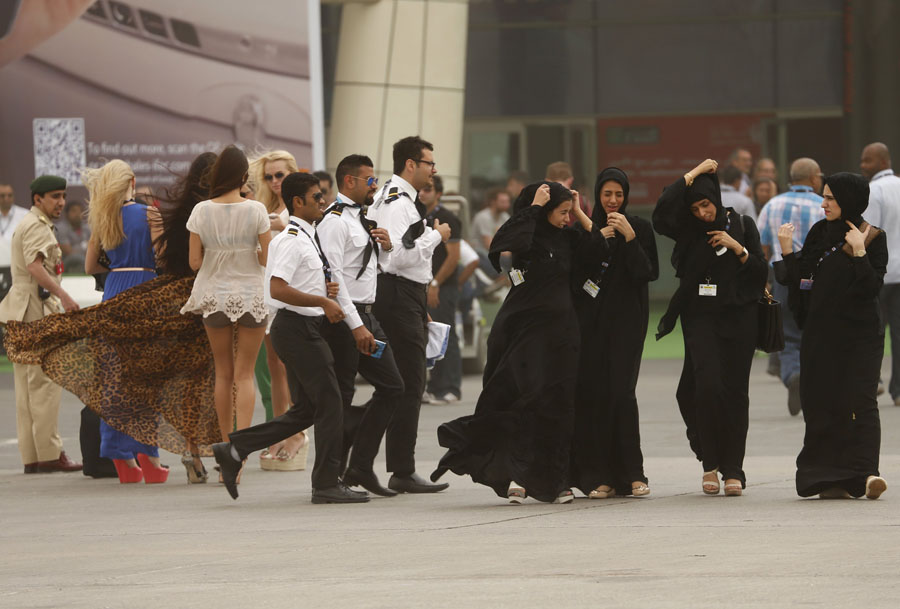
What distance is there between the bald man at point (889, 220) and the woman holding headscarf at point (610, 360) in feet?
17.8

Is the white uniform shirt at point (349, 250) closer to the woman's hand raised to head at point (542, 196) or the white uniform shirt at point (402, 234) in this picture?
the white uniform shirt at point (402, 234)

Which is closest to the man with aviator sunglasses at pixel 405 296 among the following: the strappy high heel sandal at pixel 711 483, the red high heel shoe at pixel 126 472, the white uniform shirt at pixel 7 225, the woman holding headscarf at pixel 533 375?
the woman holding headscarf at pixel 533 375

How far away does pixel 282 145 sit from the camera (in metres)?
18.5

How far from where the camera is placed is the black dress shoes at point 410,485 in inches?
391

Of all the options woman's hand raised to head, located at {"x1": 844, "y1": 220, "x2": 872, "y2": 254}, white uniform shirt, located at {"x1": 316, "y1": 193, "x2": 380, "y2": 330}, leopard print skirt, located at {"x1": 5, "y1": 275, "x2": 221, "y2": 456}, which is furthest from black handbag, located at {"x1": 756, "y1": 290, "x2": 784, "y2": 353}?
leopard print skirt, located at {"x1": 5, "y1": 275, "x2": 221, "y2": 456}

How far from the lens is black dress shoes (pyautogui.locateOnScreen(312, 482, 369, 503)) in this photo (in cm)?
943

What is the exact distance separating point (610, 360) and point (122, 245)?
3222mm

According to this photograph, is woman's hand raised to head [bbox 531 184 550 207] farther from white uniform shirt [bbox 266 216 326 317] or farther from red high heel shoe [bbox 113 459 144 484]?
red high heel shoe [bbox 113 459 144 484]

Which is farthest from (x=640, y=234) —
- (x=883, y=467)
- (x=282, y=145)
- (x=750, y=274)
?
(x=282, y=145)

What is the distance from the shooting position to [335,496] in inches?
371

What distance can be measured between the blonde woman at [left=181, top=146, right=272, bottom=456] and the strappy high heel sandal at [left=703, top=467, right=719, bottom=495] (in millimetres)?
2646

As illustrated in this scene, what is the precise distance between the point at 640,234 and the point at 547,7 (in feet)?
66.0

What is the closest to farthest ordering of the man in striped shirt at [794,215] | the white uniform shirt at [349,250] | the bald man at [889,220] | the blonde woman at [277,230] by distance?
the white uniform shirt at [349,250], the blonde woman at [277,230], the man in striped shirt at [794,215], the bald man at [889,220]

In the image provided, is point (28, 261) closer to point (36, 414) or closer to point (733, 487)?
point (36, 414)
